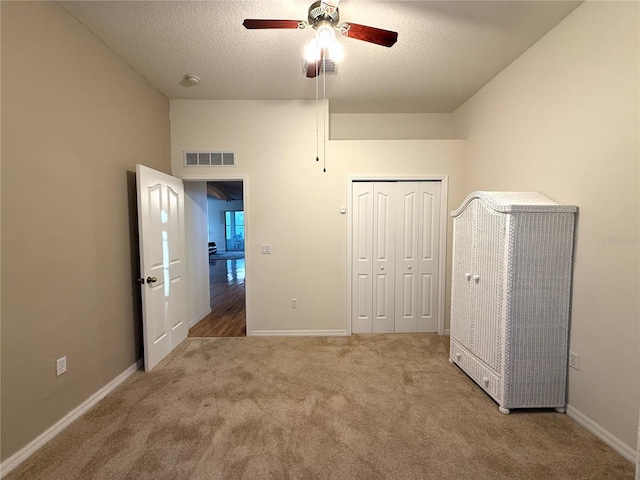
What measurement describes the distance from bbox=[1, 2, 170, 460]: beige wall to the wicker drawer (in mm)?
3075

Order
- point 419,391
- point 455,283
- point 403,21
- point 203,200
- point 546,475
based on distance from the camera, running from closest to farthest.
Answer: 1. point 546,475
2. point 403,21
3. point 419,391
4. point 455,283
5. point 203,200

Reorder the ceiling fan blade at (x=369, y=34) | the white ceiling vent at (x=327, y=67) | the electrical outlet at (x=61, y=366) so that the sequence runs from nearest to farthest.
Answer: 1. the ceiling fan blade at (x=369, y=34)
2. the electrical outlet at (x=61, y=366)
3. the white ceiling vent at (x=327, y=67)

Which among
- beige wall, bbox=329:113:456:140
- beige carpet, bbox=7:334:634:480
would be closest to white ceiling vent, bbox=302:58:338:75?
beige wall, bbox=329:113:456:140

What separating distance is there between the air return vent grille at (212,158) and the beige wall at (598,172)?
3011mm

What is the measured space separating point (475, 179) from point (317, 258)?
6.77 ft

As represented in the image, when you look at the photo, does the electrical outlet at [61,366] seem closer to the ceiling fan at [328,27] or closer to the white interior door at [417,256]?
the ceiling fan at [328,27]

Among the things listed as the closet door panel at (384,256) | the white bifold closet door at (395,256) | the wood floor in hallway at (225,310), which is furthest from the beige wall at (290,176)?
the wood floor in hallway at (225,310)

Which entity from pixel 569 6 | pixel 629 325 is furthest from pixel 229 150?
pixel 629 325

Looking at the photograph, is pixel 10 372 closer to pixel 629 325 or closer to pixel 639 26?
pixel 629 325

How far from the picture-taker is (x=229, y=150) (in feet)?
10.2

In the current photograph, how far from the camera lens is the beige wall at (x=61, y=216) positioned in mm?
1483

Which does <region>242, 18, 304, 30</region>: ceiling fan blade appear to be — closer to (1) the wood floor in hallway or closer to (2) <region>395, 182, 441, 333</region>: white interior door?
(2) <region>395, 182, 441, 333</region>: white interior door

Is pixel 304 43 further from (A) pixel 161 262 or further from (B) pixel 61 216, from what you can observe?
(A) pixel 161 262

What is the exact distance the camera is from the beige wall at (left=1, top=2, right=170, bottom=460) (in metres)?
1.48
